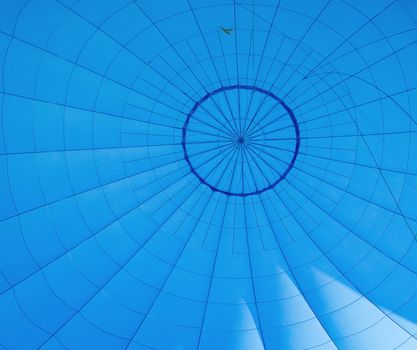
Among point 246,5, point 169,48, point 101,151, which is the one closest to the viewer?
point 246,5

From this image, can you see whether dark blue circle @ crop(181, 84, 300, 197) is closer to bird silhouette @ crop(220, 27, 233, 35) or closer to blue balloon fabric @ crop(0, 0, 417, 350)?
blue balloon fabric @ crop(0, 0, 417, 350)

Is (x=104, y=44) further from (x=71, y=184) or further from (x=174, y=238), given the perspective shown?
(x=174, y=238)

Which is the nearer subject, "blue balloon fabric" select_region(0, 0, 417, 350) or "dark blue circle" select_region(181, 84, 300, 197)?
"blue balloon fabric" select_region(0, 0, 417, 350)

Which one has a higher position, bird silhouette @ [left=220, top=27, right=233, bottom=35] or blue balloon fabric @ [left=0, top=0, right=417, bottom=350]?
bird silhouette @ [left=220, top=27, right=233, bottom=35]

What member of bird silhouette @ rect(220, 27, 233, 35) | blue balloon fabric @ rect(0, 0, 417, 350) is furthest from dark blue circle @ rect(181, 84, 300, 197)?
bird silhouette @ rect(220, 27, 233, 35)

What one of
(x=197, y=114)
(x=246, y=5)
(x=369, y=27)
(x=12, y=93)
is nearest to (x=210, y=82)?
(x=197, y=114)

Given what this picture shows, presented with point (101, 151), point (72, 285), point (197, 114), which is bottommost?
point (72, 285)

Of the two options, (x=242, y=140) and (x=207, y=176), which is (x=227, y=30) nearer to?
(x=242, y=140)

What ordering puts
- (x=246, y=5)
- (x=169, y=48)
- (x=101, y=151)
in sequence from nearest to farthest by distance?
(x=246, y=5) < (x=169, y=48) < (x=101, y=151)

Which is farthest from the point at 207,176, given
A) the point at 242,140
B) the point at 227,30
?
the point at 227,30
